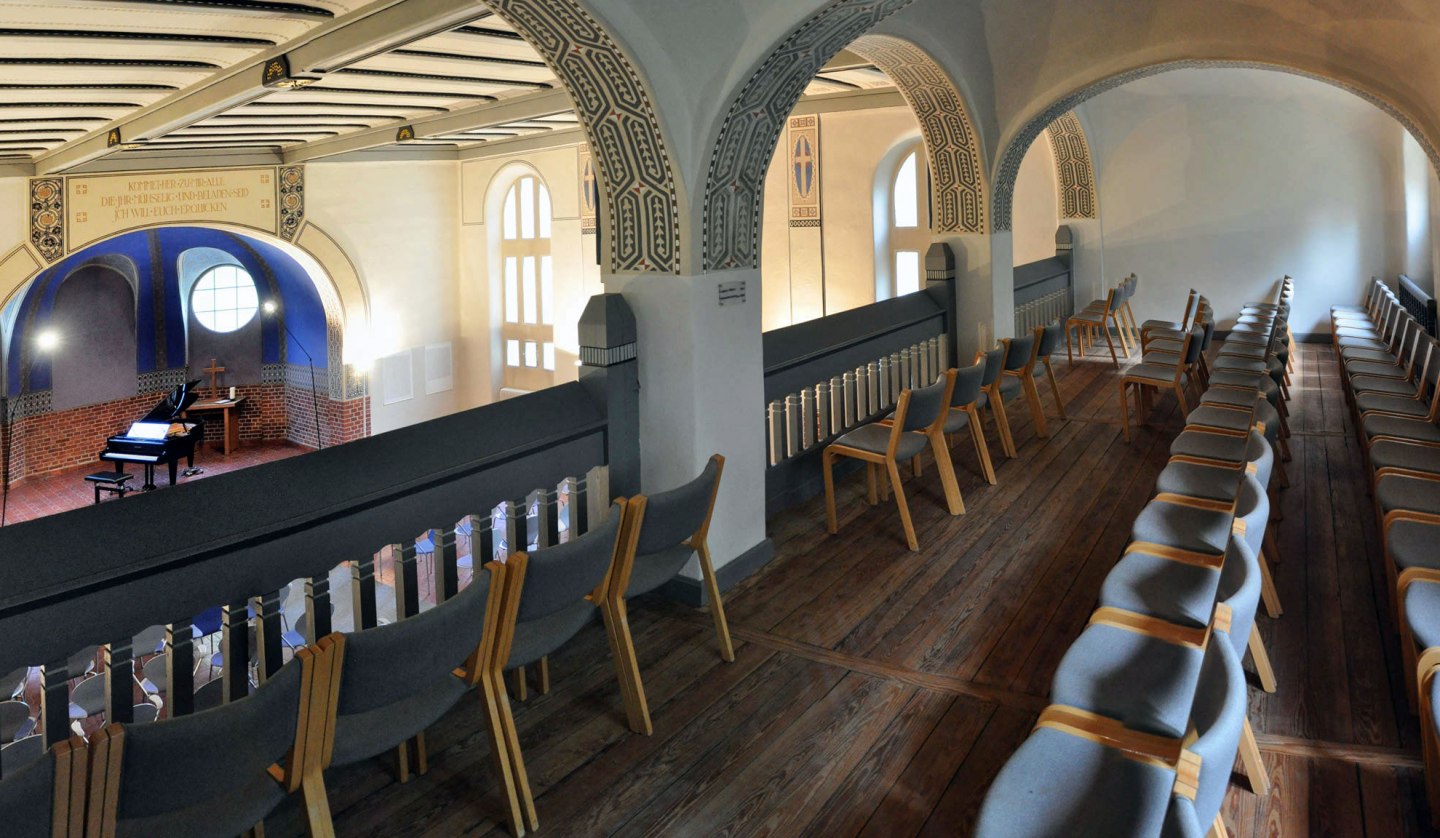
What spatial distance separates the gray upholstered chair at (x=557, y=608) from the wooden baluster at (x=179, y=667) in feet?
2.73

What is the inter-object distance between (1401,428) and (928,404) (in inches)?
93.7

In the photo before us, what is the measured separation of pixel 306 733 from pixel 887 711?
1924mm

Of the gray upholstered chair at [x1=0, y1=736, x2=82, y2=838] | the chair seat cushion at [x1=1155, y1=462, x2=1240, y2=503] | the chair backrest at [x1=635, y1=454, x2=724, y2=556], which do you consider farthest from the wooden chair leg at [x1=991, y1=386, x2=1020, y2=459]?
the gray upholstered chair at [x1=0, y1=736, x2=82, y2=838]

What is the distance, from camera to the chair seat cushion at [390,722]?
2471mm

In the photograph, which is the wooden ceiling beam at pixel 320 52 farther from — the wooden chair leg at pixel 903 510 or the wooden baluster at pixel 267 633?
the wooden baluster at pixel 267 633

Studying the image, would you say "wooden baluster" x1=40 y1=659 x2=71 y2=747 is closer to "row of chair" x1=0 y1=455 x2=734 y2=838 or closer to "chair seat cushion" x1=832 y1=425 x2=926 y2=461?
"row of chair" x1=0 y1=455 x2=734 y2=838

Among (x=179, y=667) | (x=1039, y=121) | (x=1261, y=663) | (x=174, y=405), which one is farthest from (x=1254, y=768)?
(x=174, y=405)

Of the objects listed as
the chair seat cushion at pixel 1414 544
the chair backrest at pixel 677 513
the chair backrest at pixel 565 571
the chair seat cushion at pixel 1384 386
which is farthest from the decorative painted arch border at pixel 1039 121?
the chair backrest at pixel 565 571

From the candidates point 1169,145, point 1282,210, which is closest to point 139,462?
point 1169,145

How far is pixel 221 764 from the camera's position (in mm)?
2043

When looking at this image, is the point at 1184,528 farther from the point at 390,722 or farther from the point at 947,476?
the point at 390,722

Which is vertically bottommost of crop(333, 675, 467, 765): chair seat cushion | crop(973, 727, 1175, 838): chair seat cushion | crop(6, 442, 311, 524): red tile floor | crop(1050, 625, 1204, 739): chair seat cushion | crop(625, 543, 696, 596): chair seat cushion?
crop(6, 442, 311, 524): red tile floor

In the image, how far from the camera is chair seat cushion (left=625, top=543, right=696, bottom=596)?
11.5 ft

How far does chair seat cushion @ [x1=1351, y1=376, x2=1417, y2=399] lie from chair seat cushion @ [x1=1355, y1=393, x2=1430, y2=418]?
0.10 m
